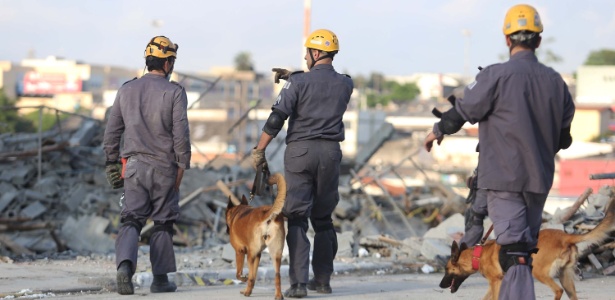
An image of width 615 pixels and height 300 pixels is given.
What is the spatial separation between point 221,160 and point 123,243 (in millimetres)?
17594

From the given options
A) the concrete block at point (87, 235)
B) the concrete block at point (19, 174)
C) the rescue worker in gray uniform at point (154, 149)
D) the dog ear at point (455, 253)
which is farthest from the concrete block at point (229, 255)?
the concrete block at point (19, 174)

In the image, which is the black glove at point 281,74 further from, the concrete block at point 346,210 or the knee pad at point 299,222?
the concrete block at point 346,210

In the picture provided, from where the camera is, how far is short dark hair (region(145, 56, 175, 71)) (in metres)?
9.25

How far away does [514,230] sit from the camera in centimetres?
689

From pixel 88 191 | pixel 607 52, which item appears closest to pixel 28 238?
pixel 88 191

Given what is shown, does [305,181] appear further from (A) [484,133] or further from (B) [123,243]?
(A) [484,133]

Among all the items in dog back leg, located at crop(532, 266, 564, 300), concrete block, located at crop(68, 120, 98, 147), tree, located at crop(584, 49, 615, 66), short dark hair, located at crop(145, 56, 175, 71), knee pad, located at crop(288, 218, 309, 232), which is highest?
short dark hair, located at crop(145, 56, 175, 71)

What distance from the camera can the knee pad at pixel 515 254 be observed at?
691cm

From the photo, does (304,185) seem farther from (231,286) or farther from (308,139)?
(231,286)

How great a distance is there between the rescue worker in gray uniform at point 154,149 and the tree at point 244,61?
135 meters

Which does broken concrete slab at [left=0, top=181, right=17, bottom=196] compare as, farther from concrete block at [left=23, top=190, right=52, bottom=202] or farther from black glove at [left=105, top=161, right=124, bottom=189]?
black glove at [left=105, top=161, right=124, bottom=189]

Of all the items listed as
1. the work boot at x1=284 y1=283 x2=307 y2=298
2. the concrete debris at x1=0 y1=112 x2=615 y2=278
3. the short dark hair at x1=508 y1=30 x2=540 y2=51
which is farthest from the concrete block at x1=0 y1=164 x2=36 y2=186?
the short dark hair at x1=508 y1=30 x2=540 y2=51

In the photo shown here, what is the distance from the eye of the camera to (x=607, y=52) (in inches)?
4958

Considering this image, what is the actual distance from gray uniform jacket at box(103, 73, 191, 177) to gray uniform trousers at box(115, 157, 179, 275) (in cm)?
9
